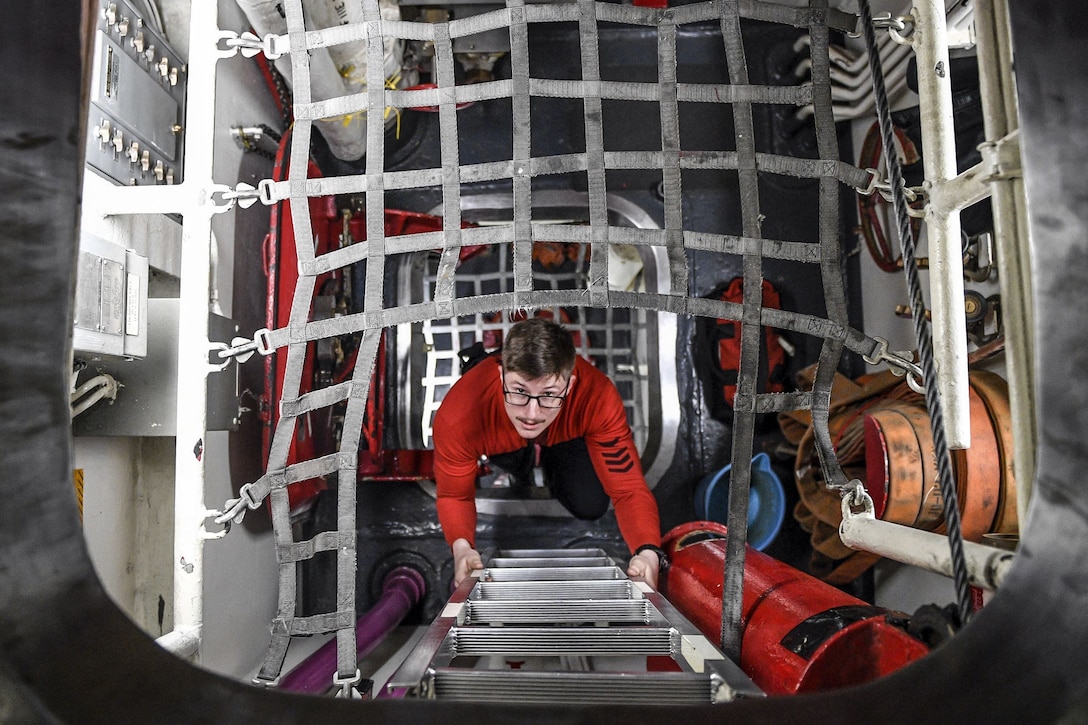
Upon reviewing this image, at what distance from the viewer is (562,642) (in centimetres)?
171

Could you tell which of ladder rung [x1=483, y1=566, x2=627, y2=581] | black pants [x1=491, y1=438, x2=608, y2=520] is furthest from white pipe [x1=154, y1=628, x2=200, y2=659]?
black pants [x1=491, y1=438, x2=608, y2=520]

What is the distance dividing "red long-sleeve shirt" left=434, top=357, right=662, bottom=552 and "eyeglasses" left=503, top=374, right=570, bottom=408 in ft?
0.71

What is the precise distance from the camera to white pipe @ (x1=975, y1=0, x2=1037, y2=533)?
3.10 ft

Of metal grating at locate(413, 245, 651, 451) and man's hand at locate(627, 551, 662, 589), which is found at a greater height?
metal grating at locate(413, 245, 651, 451)

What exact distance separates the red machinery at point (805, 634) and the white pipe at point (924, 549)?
207 mm

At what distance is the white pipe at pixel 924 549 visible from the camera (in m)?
0.97

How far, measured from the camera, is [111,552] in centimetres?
207

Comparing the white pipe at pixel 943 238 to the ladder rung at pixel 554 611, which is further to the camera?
the ladder rung at pixel 554 611

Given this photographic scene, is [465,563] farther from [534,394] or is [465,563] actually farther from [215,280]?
[215,280]

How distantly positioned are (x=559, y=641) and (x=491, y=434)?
1513mm

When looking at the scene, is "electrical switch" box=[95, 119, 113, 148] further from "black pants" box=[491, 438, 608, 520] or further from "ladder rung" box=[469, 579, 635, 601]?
"black pants" box=[491, 438, 608, 520]

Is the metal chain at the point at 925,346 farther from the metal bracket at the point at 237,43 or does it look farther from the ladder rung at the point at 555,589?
the metal bracket at the point at 237,43

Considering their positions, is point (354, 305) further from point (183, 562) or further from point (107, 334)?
point (183, 562)

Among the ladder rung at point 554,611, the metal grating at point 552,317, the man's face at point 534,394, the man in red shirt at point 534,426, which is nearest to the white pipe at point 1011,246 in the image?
the ladder rung at point 554,611
